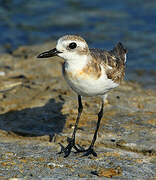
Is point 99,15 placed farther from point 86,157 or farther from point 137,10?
point 86,157

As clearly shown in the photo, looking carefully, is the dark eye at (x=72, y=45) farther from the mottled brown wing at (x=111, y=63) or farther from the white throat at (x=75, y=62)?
the mottled brown wing at (x=111, y=63)

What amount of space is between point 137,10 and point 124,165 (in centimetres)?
Result: 1054

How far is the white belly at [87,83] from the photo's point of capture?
5.45 metres

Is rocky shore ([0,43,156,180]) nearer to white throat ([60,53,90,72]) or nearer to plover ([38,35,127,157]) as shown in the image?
plover ([38,35,127,157])

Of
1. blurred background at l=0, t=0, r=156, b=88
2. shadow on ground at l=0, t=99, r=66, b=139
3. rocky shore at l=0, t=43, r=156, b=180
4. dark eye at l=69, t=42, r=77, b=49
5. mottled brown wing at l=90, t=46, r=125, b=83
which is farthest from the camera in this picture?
blurred background at l=0, t=0, r=156, b=88

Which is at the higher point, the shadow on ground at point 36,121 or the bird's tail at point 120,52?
the bird's tail at point 120,52

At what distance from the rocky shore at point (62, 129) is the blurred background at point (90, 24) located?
2605 mm

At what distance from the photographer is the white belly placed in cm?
545

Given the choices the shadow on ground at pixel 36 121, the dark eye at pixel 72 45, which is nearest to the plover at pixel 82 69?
the dark eye at pixel 72 45

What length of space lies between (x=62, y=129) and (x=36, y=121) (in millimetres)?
618

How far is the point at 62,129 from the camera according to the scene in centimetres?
671

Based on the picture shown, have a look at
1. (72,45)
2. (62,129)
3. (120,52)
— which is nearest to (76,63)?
(72,45)

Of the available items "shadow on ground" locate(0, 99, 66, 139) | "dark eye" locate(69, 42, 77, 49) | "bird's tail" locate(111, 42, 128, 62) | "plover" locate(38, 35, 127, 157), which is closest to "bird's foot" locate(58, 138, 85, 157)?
"plover" locate(38, 35, 127, 157)

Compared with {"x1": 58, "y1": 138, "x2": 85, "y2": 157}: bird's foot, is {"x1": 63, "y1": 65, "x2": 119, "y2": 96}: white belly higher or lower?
higher
